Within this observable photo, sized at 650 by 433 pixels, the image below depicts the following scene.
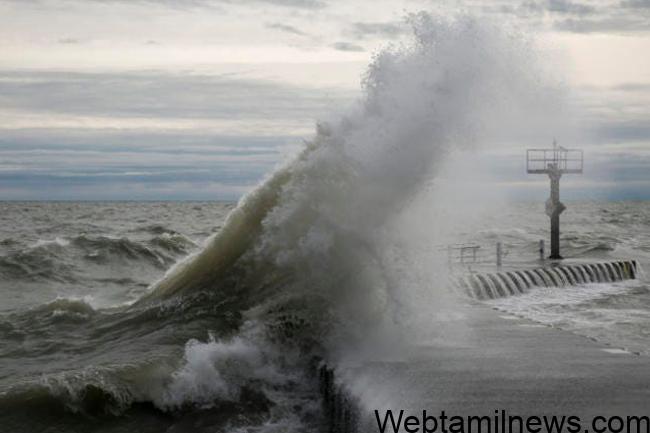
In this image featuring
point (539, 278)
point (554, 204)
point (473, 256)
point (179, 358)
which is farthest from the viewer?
point (554, 204)

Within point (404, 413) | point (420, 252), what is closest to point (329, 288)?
point (420, 252)

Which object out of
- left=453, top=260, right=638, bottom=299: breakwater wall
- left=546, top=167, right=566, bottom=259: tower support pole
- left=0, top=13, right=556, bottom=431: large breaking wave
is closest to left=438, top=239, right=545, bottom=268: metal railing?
left=546, top=167, right=566, bottom=259: tower support pole

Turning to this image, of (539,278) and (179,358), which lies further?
(539,278)

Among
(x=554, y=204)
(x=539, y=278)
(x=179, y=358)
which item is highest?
(x=554, y=204)

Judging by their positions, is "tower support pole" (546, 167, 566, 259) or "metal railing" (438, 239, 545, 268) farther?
"tower support pole" (546, 167, 566, 259)

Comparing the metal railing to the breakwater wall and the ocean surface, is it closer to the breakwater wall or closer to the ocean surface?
the breakwater wall

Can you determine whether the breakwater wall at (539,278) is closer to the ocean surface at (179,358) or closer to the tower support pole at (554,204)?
the tower support pole at (554,204)

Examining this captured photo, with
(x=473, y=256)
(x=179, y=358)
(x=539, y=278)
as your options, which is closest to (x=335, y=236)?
(x=179, y=358)

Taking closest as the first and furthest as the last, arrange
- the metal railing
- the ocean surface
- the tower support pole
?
the ocean surface < the metal railing < the tower support pole

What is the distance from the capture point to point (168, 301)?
484 inches

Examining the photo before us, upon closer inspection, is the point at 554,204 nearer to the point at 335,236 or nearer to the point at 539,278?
the point at 539,278

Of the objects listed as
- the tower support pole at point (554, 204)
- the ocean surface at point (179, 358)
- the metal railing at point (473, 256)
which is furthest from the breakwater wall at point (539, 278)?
the ocean surface at point (179, 358)

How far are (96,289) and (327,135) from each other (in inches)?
418

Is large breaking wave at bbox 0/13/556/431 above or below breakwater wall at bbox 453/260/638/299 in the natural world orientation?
above
